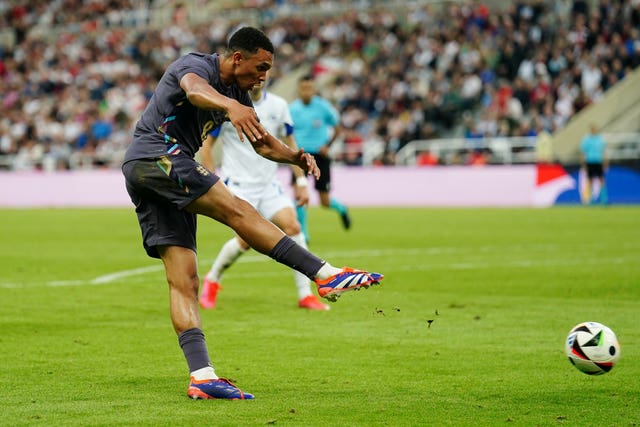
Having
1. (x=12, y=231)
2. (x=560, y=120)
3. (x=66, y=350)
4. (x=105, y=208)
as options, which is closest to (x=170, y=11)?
(x=105, y=208)

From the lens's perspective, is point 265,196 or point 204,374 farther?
point 265,196

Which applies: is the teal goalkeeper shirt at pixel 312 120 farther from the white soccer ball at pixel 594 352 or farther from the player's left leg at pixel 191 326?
the white soccer ball at pixel 594 352

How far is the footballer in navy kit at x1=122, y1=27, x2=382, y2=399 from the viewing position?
633 centimetres

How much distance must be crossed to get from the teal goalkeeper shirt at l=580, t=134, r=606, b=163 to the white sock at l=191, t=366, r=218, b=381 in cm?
2442

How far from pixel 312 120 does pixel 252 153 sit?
6718 mm

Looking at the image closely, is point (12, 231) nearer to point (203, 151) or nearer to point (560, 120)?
point (203, 151)

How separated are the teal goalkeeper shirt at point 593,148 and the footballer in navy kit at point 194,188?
78.3 feet

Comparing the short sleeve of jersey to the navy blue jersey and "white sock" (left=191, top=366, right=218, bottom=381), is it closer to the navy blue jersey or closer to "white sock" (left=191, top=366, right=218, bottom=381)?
the navy blue jersey

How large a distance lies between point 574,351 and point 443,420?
136cm

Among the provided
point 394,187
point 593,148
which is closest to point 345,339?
point 593,148

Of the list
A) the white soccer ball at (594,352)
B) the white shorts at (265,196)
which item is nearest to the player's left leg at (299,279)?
the white shorts at (265,196)

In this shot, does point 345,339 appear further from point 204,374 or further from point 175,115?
point 175,115

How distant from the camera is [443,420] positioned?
19.0ft

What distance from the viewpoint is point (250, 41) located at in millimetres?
6438
